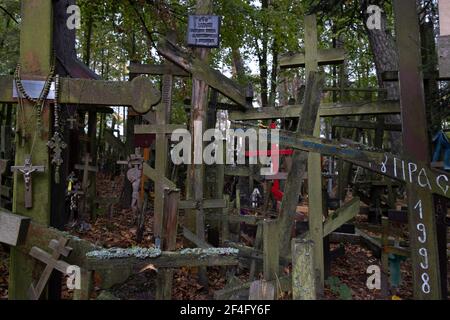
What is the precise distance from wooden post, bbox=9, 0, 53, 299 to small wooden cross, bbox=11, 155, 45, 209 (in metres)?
0.05

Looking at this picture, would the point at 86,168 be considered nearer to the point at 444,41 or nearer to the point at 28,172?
the point at 28,172

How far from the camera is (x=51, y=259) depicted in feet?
9.93

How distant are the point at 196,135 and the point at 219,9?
4511 mm

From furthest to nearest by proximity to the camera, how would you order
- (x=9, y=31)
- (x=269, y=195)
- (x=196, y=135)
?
(x=9, y=31), (x=269, y=195), (x=196, y=135)

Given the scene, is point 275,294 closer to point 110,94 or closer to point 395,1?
point 110,94

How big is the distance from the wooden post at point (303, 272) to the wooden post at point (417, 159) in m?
1.56

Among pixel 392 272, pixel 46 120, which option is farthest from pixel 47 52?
pixel 392 272

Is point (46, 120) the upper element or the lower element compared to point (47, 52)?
lower

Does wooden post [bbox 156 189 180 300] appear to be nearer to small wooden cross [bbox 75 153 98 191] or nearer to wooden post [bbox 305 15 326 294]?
wooden post [bbox 305 15 326 294]

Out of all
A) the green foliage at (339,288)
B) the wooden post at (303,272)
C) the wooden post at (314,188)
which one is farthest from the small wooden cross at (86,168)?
the wooden post at (303,272)

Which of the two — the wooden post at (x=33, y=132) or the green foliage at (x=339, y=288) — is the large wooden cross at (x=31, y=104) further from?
the green foliage at (x=339, y=288)

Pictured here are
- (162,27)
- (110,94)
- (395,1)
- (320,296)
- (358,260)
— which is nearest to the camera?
(110,94)

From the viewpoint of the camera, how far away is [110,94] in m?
3.44

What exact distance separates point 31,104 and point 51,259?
4.38 ft
